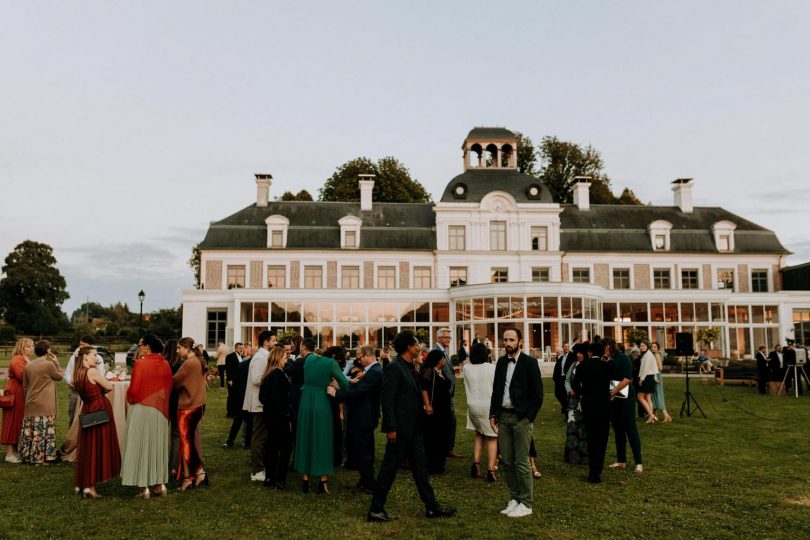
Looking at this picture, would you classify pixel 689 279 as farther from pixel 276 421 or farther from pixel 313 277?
pixel 276 421

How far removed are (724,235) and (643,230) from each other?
480cm

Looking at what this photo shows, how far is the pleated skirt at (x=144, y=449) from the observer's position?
6.42 m

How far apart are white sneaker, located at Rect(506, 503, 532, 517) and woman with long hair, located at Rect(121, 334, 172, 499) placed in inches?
148

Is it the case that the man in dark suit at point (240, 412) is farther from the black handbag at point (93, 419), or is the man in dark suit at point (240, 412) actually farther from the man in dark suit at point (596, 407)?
the man in dark suit at point (596, 407)

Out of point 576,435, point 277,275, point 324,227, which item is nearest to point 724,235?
point 324,227

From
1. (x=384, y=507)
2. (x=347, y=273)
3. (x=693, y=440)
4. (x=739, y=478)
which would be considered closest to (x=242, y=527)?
(x=384, y=507)

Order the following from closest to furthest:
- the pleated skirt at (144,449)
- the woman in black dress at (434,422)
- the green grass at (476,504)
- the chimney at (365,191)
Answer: the green grass at (476,504), the pleated skirt at (144,449), the woman in black dress at (434,422), the chimney at (365,191)

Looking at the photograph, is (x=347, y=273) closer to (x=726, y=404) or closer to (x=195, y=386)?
(x=726, y=404)

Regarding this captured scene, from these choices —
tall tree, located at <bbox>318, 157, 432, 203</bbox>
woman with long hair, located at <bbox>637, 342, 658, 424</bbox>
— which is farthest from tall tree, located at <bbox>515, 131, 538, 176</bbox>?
woman with long hair, located at <bbox>637, 342, 658, 424</bbox>

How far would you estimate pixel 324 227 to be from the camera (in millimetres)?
34562

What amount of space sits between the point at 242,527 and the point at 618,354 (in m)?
6.05

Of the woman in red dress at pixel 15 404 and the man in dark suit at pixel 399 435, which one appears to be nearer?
the man in dark suit at pixel 399 435

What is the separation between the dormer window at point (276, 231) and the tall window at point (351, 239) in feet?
11.5

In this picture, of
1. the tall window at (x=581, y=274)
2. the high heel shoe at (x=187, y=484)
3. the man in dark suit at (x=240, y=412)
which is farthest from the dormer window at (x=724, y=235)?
the high heel shoe at (x=187, y=484)
